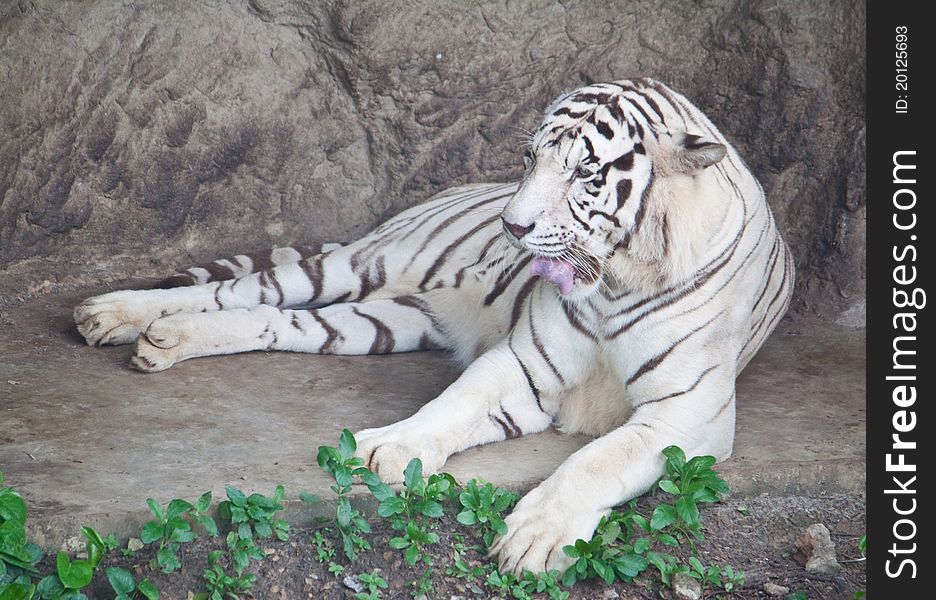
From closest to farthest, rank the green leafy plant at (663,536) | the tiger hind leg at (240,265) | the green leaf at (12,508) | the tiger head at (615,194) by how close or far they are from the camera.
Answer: the green leaf at (12,508) → the green leafy plant at (663,536) → the tiger head at (615,194) → the tiger hind leg at (240,265)

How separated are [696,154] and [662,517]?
0.85 m

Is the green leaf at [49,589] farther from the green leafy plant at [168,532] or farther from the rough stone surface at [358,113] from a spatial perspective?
the rough stone surface at [358,113]

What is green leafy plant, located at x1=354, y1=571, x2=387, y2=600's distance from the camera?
→ 229cm

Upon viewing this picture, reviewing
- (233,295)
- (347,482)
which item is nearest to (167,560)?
(347,482)

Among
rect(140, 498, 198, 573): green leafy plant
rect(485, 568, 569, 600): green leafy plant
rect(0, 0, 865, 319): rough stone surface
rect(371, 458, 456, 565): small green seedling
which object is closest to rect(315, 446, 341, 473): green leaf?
rect(371, 458, 456, 565): small green seedling

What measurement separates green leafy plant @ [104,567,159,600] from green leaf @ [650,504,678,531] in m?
1.10

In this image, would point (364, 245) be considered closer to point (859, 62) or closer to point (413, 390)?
point (413, 390)

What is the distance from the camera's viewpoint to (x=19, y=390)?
9.82 ft

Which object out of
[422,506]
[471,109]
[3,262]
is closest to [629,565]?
[422,506]

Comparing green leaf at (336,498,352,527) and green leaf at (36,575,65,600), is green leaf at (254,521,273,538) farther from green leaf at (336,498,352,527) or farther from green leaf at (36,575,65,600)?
green leaf at (36,575,65,600)

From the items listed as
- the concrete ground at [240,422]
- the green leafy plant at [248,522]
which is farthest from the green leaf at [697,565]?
the green leafy plant at [248,522]

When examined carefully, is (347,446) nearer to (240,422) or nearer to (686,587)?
(240,422)

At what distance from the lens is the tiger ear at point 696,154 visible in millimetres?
2531

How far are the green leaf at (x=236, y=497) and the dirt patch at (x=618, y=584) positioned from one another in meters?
0.09
